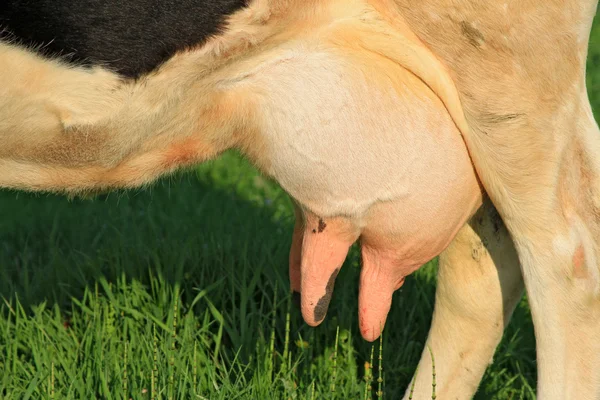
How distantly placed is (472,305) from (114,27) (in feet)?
3.68

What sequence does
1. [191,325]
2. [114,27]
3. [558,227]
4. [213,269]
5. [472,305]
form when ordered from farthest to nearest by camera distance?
[213,269] < [191,325] < [472,305] < [558,227] < [114,27]

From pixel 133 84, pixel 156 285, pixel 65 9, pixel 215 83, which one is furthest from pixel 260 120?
pixel 156 285

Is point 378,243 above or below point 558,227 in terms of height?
below

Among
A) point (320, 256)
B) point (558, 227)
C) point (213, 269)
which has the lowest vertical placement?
point (213, 269)

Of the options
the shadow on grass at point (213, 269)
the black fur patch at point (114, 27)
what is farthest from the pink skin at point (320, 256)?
the black fur patch at point (114, 27)

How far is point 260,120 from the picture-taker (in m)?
2.20

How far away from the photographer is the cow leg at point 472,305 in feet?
8.18

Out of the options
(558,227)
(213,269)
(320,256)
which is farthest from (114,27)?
(213,269)

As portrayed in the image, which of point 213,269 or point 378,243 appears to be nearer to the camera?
point 378,243

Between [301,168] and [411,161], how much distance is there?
0.24m

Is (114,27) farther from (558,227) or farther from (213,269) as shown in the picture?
(213,269)

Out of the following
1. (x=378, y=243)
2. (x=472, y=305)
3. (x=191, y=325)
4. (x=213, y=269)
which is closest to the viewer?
(x=378, y=243)

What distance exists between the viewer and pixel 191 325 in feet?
9.27

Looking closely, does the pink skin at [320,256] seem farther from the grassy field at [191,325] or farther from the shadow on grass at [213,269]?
the shadow on grass at [213,269]
